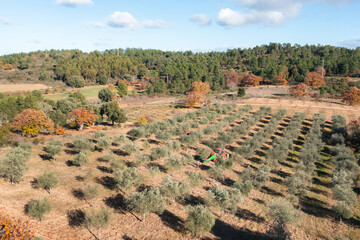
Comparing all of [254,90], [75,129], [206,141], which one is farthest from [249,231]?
[254,90]

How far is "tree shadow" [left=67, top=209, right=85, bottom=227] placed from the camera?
59.6 feet

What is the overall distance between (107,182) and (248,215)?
628 inches

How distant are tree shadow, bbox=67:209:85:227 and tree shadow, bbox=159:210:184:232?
7.12 metres

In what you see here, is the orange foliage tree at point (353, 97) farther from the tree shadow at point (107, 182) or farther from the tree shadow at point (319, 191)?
the tree shadow at point (107, 182)

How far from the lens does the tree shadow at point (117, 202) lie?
20.3 meters

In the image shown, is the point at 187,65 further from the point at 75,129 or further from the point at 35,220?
the point at 35,220

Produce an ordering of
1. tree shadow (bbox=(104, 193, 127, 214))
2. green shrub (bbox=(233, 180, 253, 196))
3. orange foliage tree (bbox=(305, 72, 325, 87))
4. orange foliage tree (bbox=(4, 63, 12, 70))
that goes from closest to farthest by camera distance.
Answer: tree shadow (bbox=(104, 193, 127, 214)) < green shrub (bbox=(233, 180, 253, 196)) < orange foliage tree (bbox=(305, 72, 325, 87)) < orange foliage tree (bbox=(4, 63, 12, 70))

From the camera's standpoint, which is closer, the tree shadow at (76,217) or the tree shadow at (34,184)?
the tree shadow at (76,217)

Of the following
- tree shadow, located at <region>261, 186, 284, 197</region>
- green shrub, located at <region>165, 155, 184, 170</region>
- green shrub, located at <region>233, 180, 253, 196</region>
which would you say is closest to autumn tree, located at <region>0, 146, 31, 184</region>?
green shrub, located at <region>165, 155, 184, 170</region>

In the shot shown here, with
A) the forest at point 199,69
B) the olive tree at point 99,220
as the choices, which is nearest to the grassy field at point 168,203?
the olive tree at point 99,220

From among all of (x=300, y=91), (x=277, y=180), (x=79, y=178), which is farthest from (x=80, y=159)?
(x=300, y=91)

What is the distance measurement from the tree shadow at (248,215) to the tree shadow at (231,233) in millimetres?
1697

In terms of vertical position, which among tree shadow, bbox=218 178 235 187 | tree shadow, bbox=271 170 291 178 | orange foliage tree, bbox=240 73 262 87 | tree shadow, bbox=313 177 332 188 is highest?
orange foliage tree, bbox=240 73 262 87

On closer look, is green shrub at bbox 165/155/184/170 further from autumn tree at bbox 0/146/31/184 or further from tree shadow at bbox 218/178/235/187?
autumn tree at bbox 0/146/31/184
